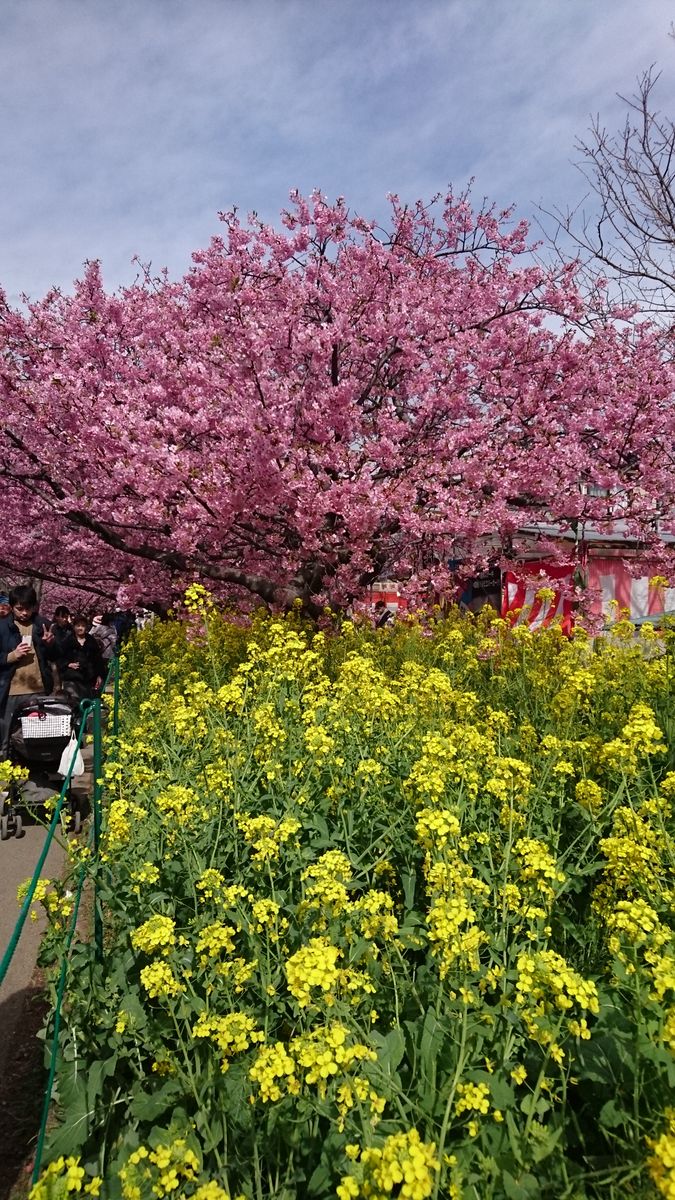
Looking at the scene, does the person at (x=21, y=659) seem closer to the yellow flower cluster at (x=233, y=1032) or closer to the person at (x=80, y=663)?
the person at (x=80, y=663)

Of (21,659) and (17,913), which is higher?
(21,659)

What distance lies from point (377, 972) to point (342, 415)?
5954 mm

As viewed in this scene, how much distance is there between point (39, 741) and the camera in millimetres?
6543

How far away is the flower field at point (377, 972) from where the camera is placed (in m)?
1.70

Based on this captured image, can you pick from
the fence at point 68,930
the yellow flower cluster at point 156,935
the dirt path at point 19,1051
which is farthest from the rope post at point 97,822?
the yellow flower cluster at point 156,935

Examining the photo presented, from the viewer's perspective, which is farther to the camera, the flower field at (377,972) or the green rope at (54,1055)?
the green rope at (54,1055)

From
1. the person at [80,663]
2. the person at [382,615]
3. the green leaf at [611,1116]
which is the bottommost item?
the green leaf at [611,1116]

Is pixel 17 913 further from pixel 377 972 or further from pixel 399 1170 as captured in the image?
pixel 399 1170

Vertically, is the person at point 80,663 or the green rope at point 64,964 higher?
the person at point 80,663

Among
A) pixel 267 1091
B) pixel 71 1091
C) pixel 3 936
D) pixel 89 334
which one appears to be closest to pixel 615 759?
pixel 267 1091

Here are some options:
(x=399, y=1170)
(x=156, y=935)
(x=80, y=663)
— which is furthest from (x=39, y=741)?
(x=399, y=1170)

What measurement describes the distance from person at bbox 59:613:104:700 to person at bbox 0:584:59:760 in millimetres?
1879

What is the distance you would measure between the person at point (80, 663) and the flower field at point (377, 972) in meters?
6.66

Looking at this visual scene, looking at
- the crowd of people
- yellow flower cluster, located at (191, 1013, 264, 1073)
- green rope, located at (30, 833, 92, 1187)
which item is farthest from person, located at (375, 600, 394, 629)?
yellow flower cluster, located at (191, 1013, 264, 1073)
